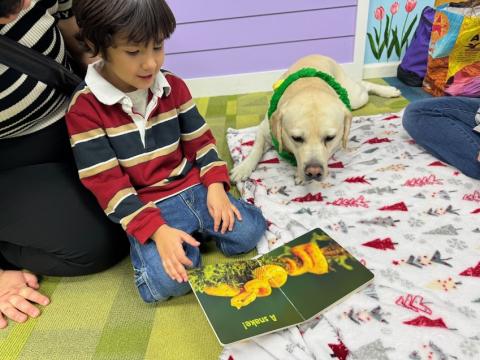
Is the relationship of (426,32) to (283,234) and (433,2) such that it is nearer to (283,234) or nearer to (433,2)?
(433,2)

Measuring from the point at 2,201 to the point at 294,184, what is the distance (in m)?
1.02

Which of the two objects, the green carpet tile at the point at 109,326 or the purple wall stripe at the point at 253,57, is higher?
the purple wall stripe at the point at 253,57

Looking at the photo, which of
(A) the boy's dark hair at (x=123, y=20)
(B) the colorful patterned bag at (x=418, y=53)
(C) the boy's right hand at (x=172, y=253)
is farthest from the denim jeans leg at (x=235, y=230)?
(B) the colorful patterned bag at (x=418, y=53)

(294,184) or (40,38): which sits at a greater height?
(40,38)

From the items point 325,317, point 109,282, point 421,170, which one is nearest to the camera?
point 325,317

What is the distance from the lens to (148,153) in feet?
3.56

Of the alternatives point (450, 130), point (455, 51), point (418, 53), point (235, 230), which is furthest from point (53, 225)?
point (418, 53)

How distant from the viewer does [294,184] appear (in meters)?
1.49

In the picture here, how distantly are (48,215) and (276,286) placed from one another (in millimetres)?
714

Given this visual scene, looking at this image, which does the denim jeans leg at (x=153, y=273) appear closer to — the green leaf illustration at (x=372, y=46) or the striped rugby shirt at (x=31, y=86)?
the striped rugby shirt at (x=31, y=86)

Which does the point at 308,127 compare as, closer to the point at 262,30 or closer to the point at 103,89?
the point at 103,89

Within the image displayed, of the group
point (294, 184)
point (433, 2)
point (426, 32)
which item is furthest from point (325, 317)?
point (433, 2)

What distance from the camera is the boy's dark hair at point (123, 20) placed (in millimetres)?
830

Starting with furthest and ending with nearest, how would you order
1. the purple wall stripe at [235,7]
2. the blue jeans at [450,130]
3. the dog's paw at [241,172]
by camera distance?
the purple wall stripe at [235,7]
the dog's paw at [241,172]
the blue jeans at [450,130]
